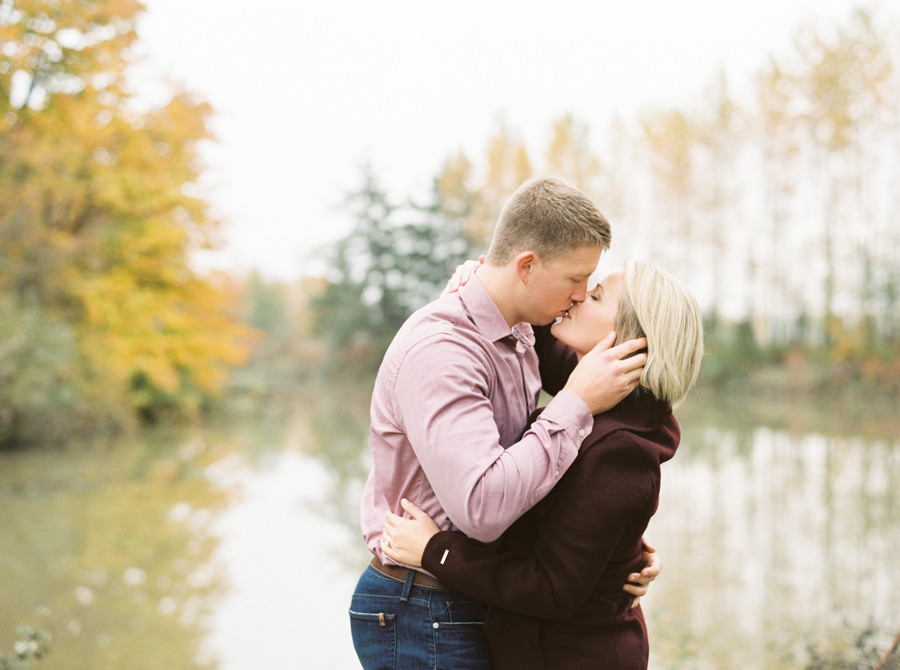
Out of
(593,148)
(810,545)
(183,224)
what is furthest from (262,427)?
(593,148)

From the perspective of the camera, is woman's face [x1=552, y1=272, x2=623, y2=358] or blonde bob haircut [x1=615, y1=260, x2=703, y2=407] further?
woman's face [x1=552, y1=272, x2=623, y2=358]

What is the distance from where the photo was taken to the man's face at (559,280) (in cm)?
189

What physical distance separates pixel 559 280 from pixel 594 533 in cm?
64

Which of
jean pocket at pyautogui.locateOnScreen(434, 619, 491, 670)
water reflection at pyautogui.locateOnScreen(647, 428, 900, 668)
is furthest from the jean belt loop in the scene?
water reflection at pyautogui.locateOnScreen(647, 428, 900, 668)

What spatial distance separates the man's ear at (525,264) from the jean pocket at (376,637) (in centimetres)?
94

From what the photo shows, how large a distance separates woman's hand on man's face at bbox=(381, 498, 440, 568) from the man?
Answer: 39 millimetres

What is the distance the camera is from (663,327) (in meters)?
1.87

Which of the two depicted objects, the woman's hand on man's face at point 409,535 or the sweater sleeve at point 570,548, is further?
the woman's hand on man's face at point 409,535

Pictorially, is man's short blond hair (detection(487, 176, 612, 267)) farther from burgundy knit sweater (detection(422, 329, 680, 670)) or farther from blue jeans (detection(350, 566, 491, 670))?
blue jeans (detection(350, 566, 491, 670))

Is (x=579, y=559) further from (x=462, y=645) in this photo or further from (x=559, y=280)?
(x=559, y=280)

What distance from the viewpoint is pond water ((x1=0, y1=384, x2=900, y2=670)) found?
16.7 ft

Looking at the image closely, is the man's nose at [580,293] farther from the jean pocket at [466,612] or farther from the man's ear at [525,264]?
the jean pocket at [466,612]

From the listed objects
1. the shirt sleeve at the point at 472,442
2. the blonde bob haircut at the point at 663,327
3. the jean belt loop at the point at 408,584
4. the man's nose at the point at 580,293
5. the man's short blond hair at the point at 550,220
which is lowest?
the jean belt loop at the point at 408,584

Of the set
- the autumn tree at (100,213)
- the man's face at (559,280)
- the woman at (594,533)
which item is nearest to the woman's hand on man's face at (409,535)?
the woman at (594,533)
